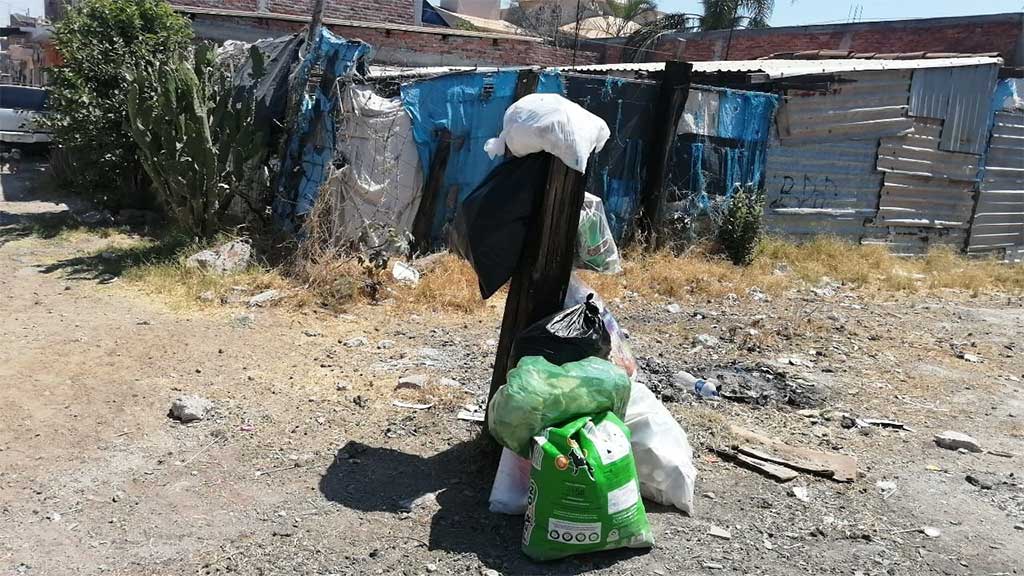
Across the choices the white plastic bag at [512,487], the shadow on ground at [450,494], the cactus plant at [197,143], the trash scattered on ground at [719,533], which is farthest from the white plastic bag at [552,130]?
the cactus plant at [197,143]

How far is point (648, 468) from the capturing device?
346 centimetres

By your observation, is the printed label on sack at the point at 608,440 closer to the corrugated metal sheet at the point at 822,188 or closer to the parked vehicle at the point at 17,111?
the corrugated metal sheet at the point at 822,188

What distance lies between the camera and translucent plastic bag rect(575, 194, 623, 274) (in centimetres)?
379

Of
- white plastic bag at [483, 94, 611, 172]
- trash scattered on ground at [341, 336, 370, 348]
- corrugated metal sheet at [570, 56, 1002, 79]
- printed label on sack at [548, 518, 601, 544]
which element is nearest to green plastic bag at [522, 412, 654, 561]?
printed label on sack at [548, 518, 601, 544]

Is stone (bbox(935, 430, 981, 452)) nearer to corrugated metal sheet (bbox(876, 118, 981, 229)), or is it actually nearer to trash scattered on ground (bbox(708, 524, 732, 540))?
trash scattered on ground (bbox(708, 524, 732, 540))

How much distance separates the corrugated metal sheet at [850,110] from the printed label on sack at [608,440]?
765 centimetres

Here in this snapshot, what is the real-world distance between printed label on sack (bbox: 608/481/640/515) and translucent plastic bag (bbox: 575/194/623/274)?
118 centimetres

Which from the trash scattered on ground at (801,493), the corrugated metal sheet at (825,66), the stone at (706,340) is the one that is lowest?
the trash scattered on ground at (801,493)

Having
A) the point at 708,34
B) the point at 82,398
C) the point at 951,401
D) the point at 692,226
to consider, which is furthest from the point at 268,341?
the point at 708,34

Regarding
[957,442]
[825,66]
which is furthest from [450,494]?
[825,66]

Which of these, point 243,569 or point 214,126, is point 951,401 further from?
point 214,126

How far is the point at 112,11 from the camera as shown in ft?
32.6

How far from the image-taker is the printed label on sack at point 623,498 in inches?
117

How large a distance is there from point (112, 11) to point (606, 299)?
7.24m
